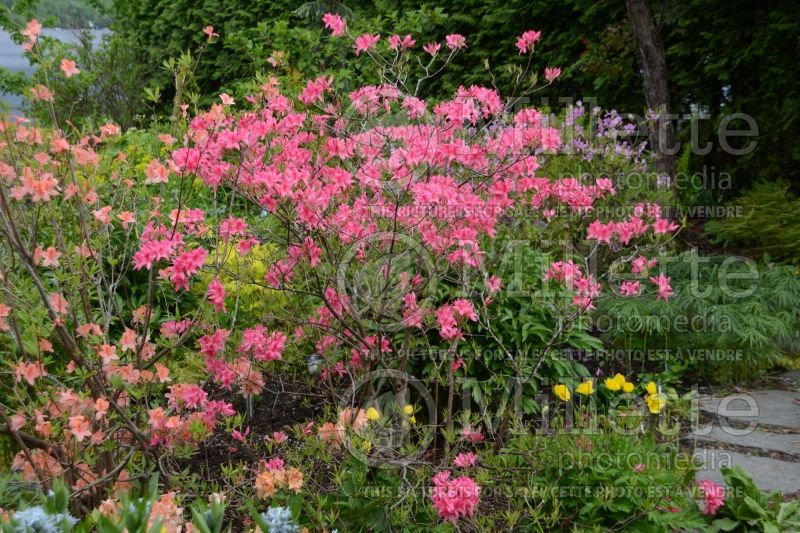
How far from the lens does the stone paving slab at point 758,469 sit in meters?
3.17

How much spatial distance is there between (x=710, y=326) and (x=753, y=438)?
0.91 metres

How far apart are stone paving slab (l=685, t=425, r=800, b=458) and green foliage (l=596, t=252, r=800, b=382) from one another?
64 centimetres

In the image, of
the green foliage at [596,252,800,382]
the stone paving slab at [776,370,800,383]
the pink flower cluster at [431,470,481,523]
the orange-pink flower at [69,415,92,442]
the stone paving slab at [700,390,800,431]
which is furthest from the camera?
the stone paving slab at [776,370,800,383]

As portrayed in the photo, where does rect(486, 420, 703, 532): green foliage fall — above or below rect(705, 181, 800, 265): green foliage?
below

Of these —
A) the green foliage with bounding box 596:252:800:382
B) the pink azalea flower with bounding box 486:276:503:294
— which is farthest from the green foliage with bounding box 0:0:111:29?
the pink azalea flower with bounding box 486:276:503:294

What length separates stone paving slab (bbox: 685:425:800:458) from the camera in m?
3.56

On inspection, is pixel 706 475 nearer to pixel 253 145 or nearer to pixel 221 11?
pixel 253 145

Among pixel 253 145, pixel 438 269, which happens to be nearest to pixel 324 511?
pixel 438 269

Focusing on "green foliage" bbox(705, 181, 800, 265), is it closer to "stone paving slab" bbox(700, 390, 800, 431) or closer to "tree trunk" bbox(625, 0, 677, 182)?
"tree trunk" bbox(625, 0, 677, 182)

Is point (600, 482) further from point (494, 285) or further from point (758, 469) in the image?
point (758, 469)

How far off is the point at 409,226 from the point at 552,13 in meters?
6.52

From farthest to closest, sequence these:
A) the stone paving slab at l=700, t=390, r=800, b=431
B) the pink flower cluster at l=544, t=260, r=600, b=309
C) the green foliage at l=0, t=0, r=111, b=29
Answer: the green foliage at l=0, t=0, r=111, b=29 < the stone paving slab at l=700, t=390, r=800, b=431 < the pink flower cluster at l=544, t=260, r=600, b=309

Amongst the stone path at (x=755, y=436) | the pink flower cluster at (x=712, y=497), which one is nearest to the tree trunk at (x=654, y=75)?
the stone path at (x=755, y=436)

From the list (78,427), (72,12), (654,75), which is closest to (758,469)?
(78,427)
